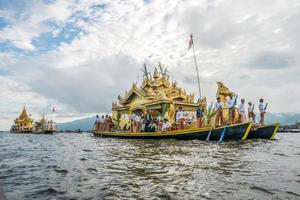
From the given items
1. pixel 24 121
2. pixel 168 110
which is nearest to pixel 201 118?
pixel 168 110

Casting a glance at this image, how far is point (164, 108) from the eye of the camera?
28062 millimetres

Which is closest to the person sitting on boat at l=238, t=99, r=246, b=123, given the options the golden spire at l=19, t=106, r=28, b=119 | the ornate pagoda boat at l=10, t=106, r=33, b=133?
the ornate pagoda boat at l=10, t=106, r=33, b=133

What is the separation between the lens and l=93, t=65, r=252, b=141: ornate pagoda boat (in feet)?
55.1

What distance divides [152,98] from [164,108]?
438cm

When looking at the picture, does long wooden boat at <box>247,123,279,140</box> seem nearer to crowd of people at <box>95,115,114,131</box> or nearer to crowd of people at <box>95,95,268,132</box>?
crowd of people at <box>95,95,268,132</box>

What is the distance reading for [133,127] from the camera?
26.2 meters

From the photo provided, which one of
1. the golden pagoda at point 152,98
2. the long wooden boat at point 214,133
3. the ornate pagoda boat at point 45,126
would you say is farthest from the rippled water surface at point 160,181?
the ornate pagoda boat at point 45,126

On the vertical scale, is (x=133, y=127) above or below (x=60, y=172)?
above

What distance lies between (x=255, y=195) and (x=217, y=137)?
41.6 ft

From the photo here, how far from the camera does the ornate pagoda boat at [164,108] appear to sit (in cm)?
1678

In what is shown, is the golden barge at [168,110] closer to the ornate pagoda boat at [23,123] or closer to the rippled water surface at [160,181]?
the rippled water surface at [160,181]

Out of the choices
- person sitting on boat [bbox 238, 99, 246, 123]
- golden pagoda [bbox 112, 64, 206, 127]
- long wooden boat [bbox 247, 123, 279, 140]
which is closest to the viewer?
long wooden boat [bbox 247, 123, 279, 140]

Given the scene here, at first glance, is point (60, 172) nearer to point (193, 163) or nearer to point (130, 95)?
point (193, 163)

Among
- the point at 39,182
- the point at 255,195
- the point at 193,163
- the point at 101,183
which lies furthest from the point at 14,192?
the point at 193,163
